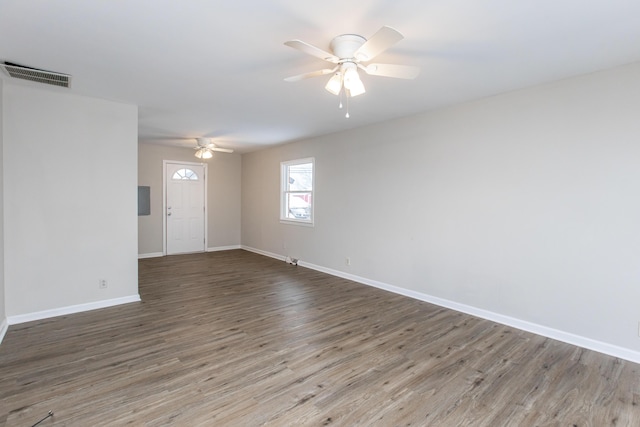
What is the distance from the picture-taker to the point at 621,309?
2.78 m

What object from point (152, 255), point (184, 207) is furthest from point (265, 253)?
point (152, 255)

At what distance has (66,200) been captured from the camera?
11.7 feet

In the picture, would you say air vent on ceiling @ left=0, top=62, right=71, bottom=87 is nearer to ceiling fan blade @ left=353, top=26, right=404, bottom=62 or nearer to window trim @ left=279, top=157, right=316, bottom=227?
ceiling fan blade @ left=353, top=26, right=404, bottom=62

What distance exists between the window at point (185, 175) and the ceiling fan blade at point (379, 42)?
6.16 m

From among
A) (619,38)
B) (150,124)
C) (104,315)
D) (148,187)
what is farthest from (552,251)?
(148,187)

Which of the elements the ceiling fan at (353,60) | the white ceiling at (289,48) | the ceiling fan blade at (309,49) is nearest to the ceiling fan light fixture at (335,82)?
the ceiling fan at (353,60)

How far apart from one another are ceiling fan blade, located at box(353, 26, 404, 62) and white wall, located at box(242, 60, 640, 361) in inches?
83.7

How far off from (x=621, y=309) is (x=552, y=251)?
26.7 inches

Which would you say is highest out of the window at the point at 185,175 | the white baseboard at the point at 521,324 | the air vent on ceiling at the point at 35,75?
the air vent on ceiling at the point at 35,75

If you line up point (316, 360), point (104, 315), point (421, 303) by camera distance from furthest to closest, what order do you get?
point (421, 303)
point (104, 315)
point (316, 360)

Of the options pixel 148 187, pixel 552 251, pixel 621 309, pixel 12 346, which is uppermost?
pixel 148 187

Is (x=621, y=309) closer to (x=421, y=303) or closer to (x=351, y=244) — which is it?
(x=421, y=303)

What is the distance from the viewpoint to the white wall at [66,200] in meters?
3.33

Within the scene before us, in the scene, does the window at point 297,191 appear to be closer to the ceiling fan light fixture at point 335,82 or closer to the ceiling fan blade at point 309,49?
the ceiling fan light fixture at point 335,82
